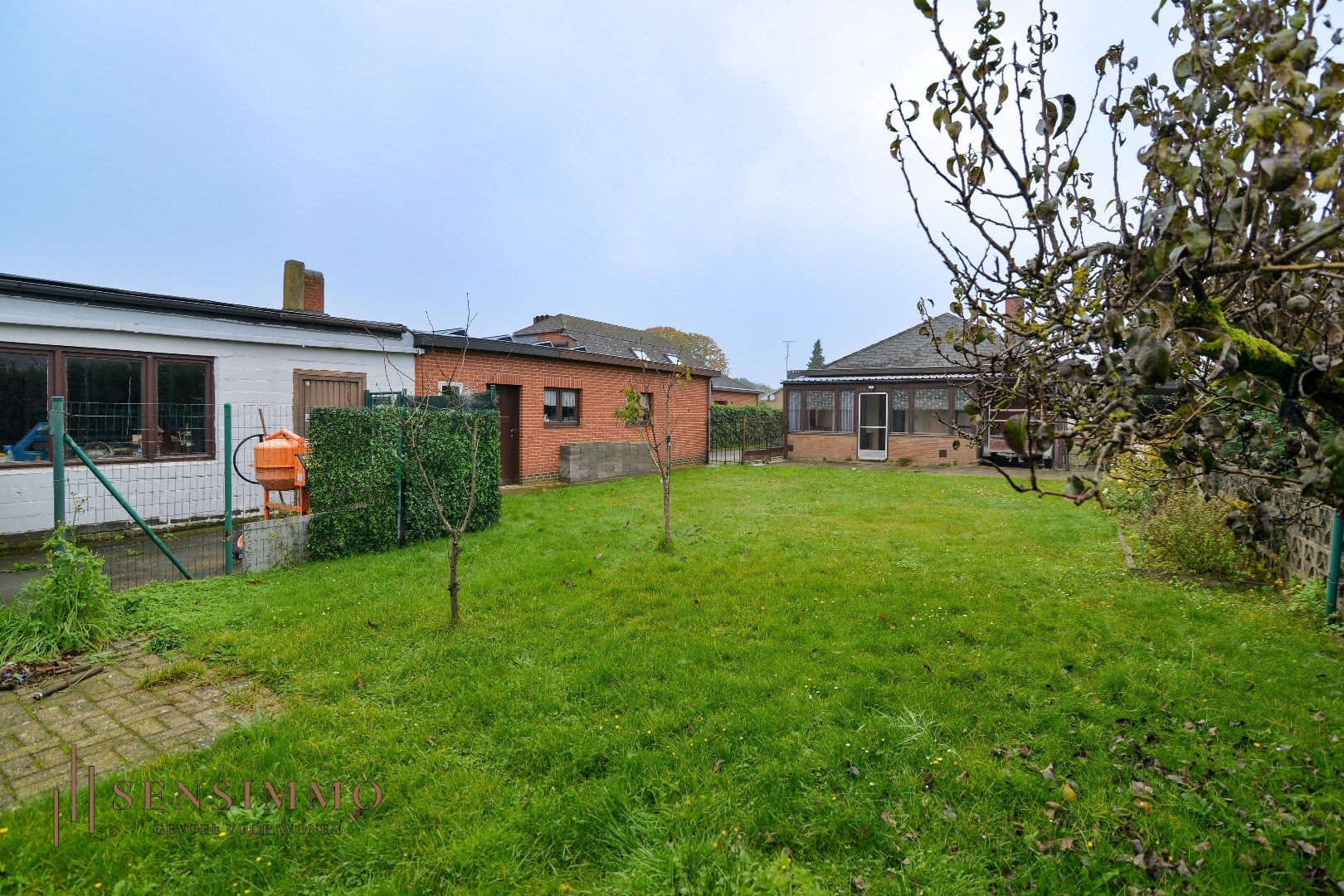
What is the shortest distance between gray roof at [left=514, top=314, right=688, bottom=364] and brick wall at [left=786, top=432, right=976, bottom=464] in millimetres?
6182

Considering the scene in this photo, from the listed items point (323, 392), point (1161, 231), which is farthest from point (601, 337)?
point (1161, 231)

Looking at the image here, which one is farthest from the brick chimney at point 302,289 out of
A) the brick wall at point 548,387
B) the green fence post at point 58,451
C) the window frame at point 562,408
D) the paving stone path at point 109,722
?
the paving stone path at point 109,722

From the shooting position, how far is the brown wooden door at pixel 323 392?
9.84 metres

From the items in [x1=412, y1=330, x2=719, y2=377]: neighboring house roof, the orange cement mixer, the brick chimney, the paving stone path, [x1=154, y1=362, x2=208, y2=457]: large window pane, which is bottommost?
the paving stone path

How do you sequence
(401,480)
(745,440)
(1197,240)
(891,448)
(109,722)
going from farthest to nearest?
(745,440) < (891,448) < (401,480) < (109,722) < (1197,240)

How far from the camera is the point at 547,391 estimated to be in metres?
13.7

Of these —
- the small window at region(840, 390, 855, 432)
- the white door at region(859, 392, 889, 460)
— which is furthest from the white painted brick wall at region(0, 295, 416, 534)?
the white door at region(859, 392, 889, 460)

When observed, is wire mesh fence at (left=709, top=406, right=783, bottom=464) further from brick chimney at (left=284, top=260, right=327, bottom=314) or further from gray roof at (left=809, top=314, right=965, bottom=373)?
brick chimney at (left=284, top=260, right=327, bottom=314)

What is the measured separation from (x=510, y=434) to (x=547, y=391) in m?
1.41

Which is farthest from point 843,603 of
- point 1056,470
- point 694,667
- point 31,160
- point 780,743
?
point 31,160

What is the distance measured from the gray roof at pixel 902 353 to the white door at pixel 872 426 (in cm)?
126

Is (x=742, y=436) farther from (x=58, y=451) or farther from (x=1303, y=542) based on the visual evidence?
(x=58, y=451)

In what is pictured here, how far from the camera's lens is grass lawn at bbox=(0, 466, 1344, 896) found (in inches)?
89.7

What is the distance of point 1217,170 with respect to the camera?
1.52 meters
